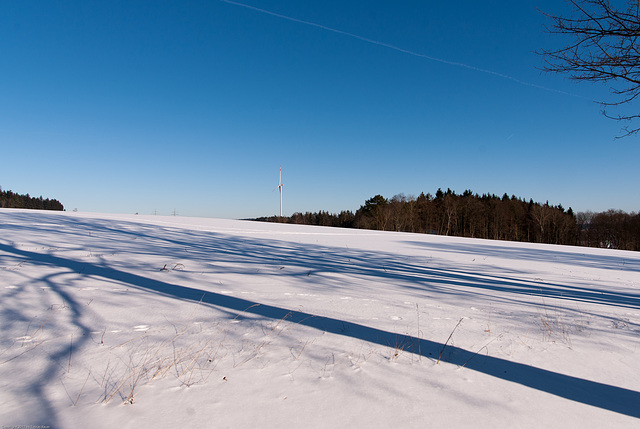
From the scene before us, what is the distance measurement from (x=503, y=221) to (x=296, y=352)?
61.3 metres

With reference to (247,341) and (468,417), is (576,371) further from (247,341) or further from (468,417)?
(247,341)

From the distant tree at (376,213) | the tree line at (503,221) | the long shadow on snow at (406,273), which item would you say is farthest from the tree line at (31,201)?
the long shadow on snow at (406,273)

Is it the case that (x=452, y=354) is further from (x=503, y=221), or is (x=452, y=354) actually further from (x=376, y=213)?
(x=503, y=221)

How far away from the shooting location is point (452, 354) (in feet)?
8.98

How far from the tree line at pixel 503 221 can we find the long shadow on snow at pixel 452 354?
41.8 m

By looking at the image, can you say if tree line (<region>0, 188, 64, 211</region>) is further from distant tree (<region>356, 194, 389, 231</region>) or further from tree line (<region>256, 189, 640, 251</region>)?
distant tree (<region>356, 194, 389, 231</region>)

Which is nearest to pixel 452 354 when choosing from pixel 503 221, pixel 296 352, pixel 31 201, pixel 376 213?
pixel 296 352

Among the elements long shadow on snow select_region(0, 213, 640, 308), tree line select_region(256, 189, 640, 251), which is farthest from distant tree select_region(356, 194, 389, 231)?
long shadow on snow select_region(0, 213, 640, 308)

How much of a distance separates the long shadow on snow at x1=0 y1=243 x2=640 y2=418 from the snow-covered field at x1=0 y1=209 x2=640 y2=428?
2cm

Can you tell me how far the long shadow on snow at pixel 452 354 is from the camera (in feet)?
7.01

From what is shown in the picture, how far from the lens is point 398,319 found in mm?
3619

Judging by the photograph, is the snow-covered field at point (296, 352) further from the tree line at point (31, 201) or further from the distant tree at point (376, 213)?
the tree line at point (31, 201)

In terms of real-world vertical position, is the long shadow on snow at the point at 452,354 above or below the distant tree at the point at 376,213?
below

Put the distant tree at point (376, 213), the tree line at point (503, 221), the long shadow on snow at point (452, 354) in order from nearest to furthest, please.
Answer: the long shadow on snow at point (452, 354)
the tree line at point (503, 221)
the distant tree at point (376, 213)
